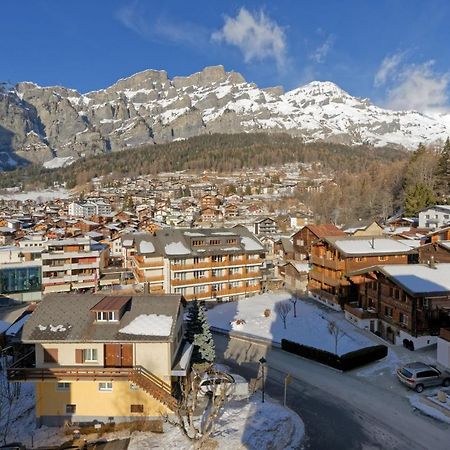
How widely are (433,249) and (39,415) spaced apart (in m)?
37.9

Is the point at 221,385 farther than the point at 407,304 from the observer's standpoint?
No

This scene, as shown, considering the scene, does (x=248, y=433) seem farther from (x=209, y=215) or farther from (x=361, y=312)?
(x=209, y=215)

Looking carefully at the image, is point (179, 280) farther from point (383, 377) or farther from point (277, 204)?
point (277, 204)

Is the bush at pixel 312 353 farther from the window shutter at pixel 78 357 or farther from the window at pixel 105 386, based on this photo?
the window shutter at pixel 78 357

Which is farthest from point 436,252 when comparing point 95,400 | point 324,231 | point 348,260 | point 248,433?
point 95,400

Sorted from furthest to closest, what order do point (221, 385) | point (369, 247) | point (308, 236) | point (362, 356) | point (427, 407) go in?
point (308, 236) → point (369, 247) → point (362, 356) → point (221, 385) → point (427, 407)

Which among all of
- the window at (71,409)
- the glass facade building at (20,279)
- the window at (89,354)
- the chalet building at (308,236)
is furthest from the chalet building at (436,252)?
the glass facade building at (20,279)

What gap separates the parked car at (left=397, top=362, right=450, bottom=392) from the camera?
74.3 ft

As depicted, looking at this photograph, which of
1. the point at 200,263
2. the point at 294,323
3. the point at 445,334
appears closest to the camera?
the point at 445,334

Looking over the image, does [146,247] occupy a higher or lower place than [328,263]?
higher

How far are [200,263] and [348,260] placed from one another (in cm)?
1596

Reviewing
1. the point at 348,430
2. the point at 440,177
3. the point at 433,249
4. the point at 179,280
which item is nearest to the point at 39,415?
the point at 348,430

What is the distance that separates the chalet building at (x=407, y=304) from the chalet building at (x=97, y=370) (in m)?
16.7

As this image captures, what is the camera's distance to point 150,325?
20.5 metres
